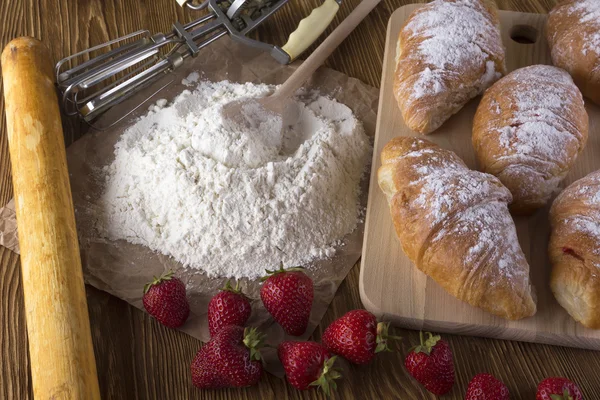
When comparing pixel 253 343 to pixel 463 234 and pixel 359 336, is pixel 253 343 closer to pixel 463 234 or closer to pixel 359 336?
pixel 359 336

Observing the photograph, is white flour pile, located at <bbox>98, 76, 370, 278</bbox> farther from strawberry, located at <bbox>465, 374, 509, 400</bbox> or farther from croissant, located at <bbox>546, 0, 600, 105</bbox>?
croissant, located at <bbox>546, 0, 600, 105</bbox>

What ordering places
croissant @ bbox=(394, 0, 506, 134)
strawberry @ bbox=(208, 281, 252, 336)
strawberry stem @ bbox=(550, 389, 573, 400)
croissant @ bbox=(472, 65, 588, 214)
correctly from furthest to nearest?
croissant @ bbox=(394, 0, 506, 134)
croissant @ bbox=(472, 65, 588, 214)
strawberry @ bbox=(208, 281, 252, 336)
strawberry stem @ bbox=(550, 389, 573, 400)

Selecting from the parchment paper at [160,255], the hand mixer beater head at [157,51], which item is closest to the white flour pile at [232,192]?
the parchment paper at [160,255]

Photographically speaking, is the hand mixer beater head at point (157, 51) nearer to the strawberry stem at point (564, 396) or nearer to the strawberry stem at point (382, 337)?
the strawberry stem at point (382, 337)

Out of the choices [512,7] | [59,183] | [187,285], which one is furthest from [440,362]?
[512,7]

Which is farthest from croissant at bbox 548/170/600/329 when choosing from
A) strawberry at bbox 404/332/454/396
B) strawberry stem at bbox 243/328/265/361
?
strawberry stem at bbox 243/328/265/361

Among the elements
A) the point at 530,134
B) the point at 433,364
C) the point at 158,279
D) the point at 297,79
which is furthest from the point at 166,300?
the point at 530,134
